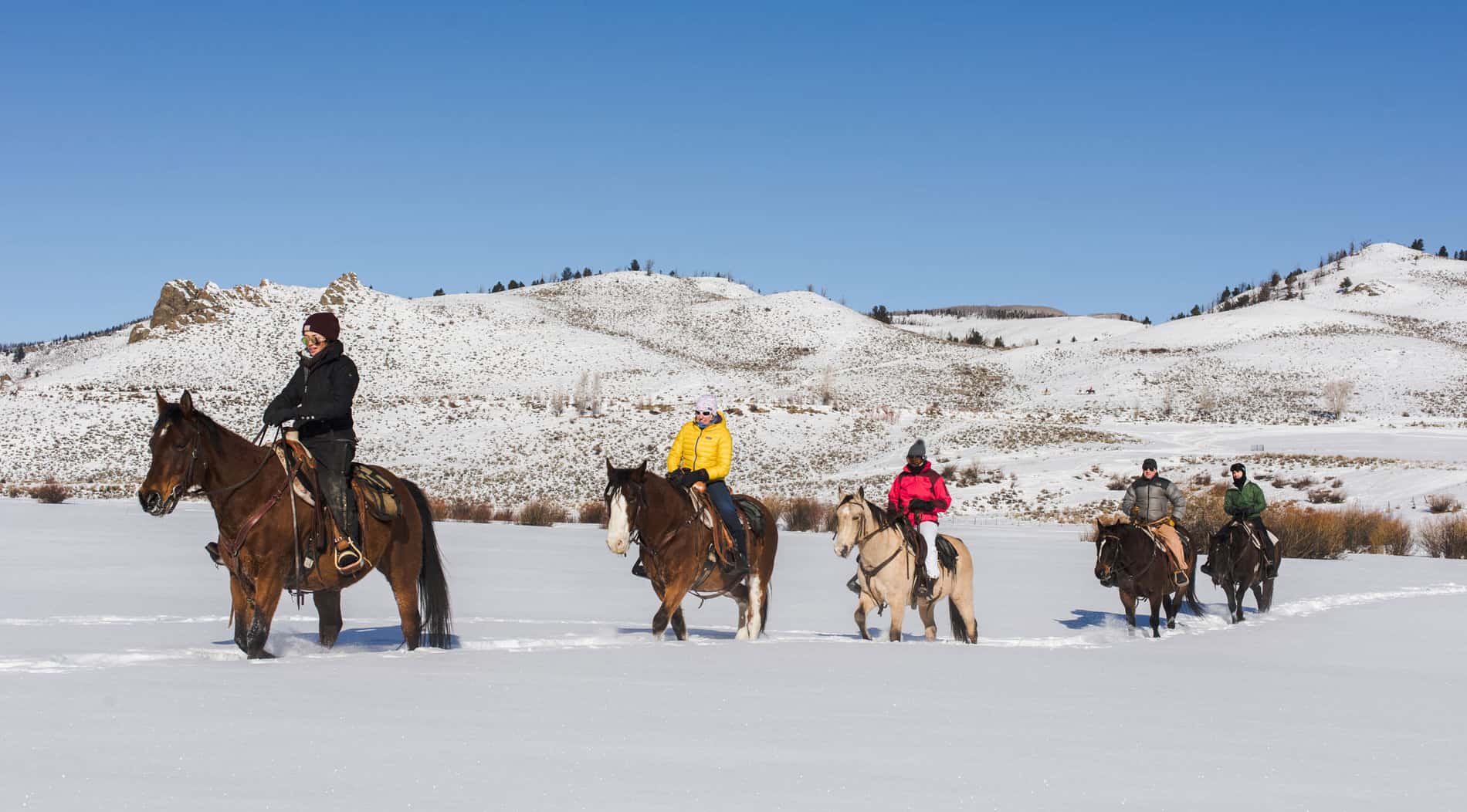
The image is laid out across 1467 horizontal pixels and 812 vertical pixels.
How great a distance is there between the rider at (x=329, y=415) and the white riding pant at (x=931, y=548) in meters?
5.59

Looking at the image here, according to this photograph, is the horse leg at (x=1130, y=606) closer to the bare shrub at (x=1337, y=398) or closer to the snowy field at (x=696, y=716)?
the snowy field at (x=696, y=716)

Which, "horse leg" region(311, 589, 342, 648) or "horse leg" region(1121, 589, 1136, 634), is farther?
"horse leg" region(1121, 589, 1136, 634)

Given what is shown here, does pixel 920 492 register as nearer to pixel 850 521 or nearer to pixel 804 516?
pixel 850 521

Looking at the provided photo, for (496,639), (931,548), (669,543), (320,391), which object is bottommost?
(496,639)

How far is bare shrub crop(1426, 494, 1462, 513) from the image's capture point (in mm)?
33094

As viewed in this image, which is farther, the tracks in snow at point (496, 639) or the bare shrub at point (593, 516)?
the bare shrub at point (593, 516)

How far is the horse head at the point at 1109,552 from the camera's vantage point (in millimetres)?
13570

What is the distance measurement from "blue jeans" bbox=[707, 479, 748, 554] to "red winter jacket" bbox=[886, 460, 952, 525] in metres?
1.85

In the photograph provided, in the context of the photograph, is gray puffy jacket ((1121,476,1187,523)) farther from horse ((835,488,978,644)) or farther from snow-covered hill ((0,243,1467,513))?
snow-covered hill ((0,243,1467,513))

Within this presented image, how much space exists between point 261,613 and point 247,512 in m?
0.71

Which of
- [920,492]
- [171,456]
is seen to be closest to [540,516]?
[920,492]

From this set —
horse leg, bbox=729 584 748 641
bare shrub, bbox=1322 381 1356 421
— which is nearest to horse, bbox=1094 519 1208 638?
horse leg, bbox=729 584 748 641

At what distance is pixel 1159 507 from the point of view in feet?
49.0

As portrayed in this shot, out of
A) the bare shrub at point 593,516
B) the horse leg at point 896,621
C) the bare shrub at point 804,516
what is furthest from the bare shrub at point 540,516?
the horse leg at point 896,621
